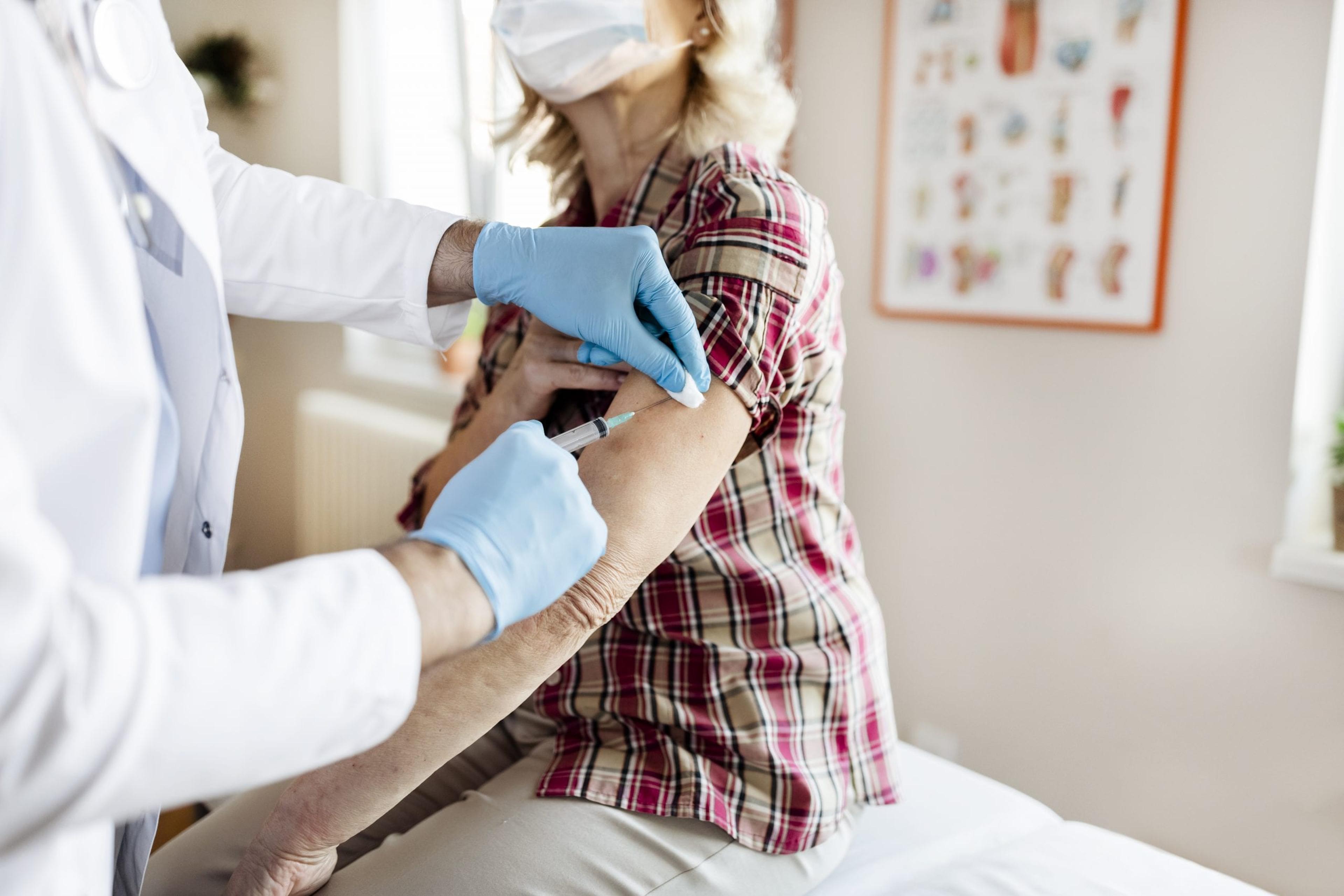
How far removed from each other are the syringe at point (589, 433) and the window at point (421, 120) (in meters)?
2.19

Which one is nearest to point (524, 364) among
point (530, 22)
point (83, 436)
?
point (530, 22)

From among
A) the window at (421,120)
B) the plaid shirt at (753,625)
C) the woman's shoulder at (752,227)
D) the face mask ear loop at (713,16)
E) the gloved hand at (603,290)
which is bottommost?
the plaid shirt at (753,625)

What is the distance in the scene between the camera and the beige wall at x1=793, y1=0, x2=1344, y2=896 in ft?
4.73

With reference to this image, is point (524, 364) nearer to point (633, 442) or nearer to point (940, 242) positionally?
point (633, 442)

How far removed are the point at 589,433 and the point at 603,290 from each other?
0.47 ft

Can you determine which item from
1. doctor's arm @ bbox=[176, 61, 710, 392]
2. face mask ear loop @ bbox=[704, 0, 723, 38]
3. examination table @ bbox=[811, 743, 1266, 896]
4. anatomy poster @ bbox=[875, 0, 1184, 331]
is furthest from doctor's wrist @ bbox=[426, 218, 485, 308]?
anatomy poster @ bbox=[875, 0, 1184, 331]

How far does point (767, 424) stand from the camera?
98cm

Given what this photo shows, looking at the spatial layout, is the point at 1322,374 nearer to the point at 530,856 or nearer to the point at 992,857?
the point at 992,857

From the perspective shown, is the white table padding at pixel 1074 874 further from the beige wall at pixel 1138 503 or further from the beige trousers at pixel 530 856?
the beige wall at pixel 1138 503

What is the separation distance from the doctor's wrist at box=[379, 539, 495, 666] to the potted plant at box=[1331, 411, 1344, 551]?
1.34 metres

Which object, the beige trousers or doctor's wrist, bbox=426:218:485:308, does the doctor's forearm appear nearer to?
the beige trousers

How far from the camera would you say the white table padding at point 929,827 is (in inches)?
43.2

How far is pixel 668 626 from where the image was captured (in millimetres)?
1041

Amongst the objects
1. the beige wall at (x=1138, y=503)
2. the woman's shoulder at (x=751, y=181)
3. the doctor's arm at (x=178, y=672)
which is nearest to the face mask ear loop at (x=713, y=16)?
the woman's shoulder at (x=751, y=181)
